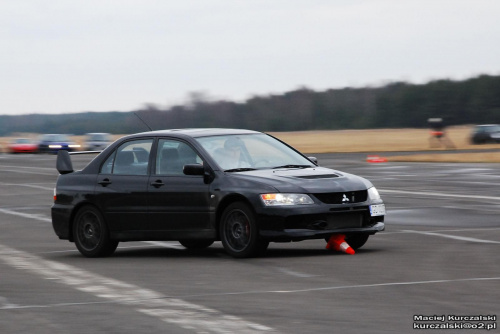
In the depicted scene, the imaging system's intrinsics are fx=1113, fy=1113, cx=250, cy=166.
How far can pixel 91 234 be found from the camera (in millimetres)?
12977

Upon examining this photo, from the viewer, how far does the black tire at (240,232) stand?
11.5 metres

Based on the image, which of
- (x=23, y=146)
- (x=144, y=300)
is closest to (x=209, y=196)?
(x=144, y=300)

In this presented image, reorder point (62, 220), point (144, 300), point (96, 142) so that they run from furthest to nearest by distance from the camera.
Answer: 1. point (96, 142)
2. point (62, 220)
3. point (144, 300)

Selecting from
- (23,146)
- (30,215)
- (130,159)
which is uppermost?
(130,159)

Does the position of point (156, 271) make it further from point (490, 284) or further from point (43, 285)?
point (490, 284)

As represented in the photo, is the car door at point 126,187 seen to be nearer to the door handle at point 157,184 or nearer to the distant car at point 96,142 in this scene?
the door handle at point 157,184

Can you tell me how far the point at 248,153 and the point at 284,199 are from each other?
3.59ft

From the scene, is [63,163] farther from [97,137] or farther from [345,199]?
[97,137]

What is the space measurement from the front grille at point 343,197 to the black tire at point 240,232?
741 millimetres

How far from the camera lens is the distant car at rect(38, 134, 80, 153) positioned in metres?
73.2

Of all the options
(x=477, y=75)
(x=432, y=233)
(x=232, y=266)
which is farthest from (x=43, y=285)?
(x=477, y=75)

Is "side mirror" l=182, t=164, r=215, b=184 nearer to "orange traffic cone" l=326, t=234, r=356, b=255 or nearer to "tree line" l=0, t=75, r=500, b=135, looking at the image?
"orange traffic cone" l=326, t=234, r=356, b=255

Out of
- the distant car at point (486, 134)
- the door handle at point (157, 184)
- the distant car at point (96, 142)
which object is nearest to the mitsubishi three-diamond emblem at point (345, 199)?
the door handle at point (157, 184)

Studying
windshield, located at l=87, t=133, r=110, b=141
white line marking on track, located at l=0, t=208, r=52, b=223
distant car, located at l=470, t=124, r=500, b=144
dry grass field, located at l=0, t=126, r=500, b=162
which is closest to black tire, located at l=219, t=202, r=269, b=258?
white line marking on track, located at l=0, t=208, r=52, b=223
